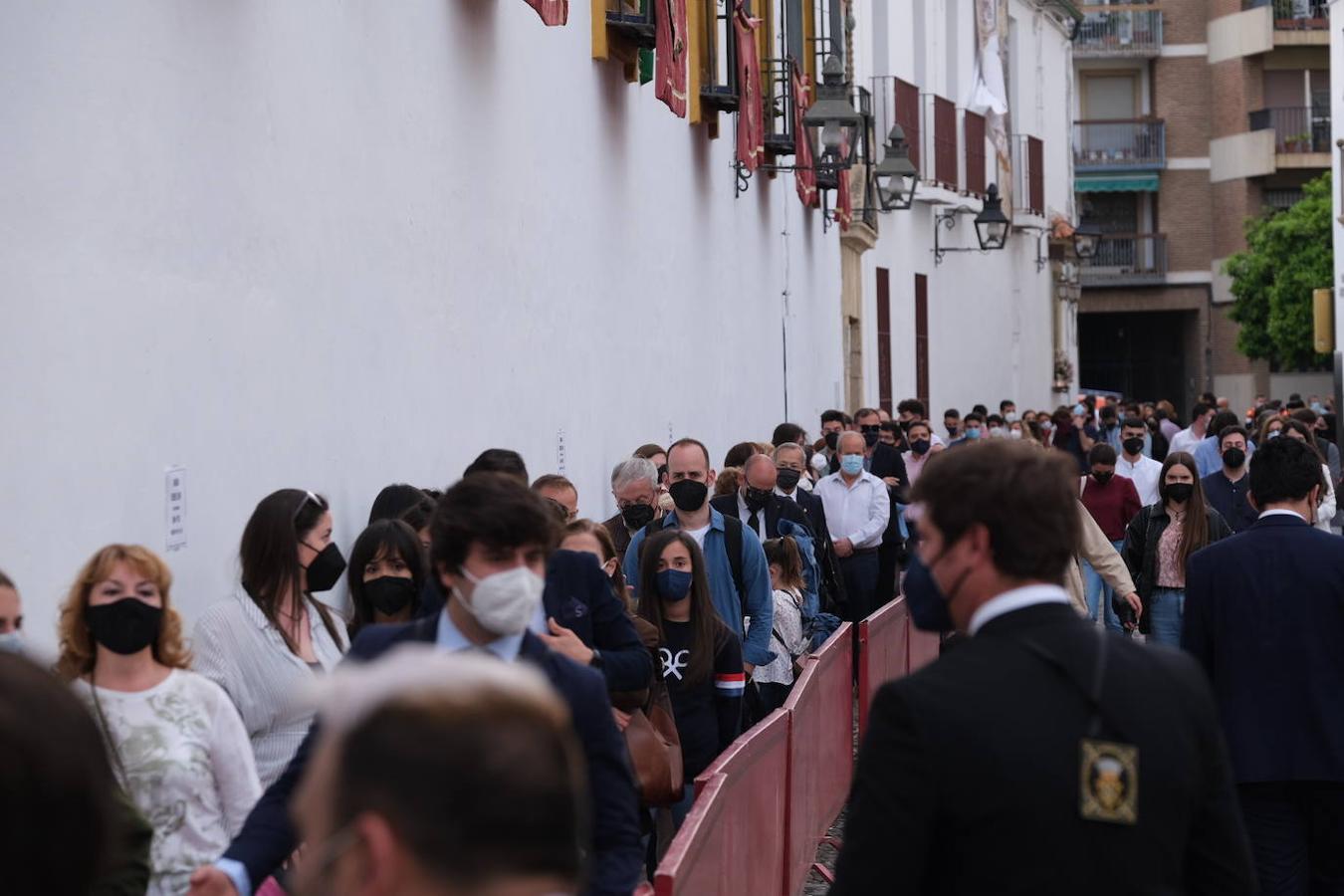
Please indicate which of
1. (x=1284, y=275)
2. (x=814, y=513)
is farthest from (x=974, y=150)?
(x=814, y=513)

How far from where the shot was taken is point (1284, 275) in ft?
156

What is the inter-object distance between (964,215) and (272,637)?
28.7 meters

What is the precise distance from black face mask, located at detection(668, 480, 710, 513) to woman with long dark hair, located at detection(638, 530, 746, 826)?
4.65ft

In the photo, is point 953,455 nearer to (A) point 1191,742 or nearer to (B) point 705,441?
(A) point 1191,742

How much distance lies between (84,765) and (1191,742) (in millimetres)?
1965

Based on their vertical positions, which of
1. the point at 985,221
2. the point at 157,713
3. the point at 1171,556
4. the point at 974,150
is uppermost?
the point at 974,150

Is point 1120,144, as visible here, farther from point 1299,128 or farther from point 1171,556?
point 1171,556

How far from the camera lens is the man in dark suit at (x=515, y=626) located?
13.1 ft

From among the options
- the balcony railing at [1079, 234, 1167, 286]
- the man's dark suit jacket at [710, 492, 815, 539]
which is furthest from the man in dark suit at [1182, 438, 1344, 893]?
the balcony railing at [1079, 234, 1167, 286]

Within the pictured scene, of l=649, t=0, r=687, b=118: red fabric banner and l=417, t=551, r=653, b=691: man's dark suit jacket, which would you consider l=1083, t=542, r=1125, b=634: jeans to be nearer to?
l=649, t=0, r=687, b=118: red fabric banner

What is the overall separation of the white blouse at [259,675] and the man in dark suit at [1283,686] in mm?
2633

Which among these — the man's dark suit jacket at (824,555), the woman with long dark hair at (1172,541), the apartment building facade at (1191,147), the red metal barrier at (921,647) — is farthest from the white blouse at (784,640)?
the apartment building facade at (1191,147)

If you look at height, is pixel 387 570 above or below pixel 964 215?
below

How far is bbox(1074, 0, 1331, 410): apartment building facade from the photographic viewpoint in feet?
171
